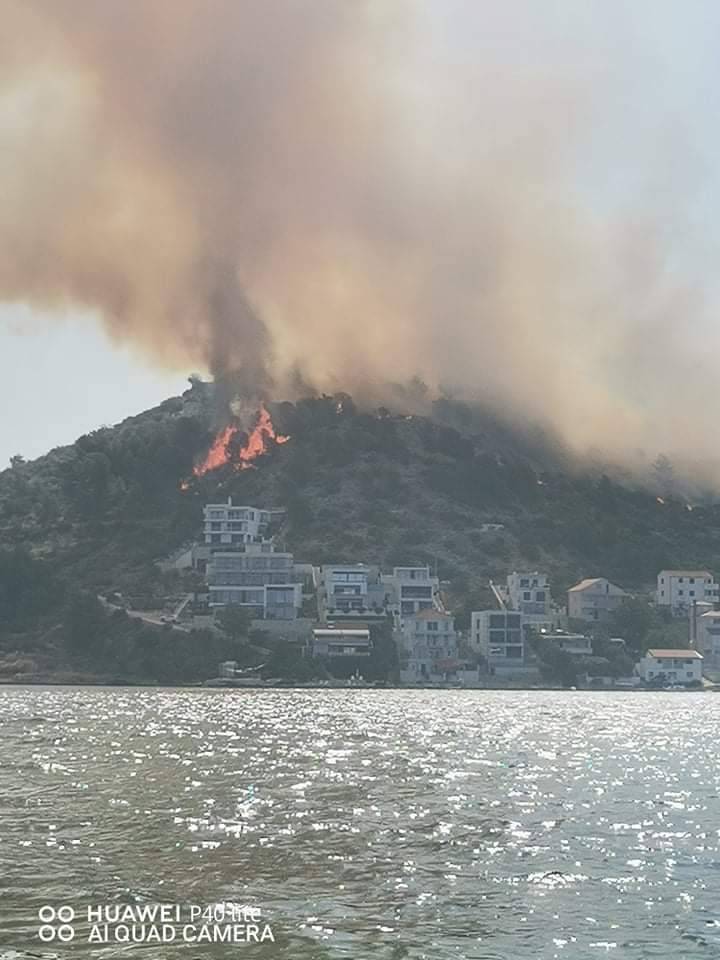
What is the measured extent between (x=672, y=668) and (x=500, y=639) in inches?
987

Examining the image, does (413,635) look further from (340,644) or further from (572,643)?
(572,643)

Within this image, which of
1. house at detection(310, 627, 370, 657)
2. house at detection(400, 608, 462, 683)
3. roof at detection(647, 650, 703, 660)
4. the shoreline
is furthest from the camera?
roof at detection(647, 650, 703, 660)

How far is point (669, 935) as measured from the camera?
3066cm

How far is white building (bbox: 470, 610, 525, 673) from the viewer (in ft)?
612

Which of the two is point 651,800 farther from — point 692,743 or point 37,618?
point 37,618

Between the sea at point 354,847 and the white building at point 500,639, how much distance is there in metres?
97.3

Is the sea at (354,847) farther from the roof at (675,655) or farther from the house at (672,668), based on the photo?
the roof at (675,655)

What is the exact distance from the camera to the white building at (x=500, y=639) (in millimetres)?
186625

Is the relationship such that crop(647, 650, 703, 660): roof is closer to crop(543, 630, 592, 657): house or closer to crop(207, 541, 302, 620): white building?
crop(543, 630, 592, 657): house

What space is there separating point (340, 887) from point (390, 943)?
19.7 feet

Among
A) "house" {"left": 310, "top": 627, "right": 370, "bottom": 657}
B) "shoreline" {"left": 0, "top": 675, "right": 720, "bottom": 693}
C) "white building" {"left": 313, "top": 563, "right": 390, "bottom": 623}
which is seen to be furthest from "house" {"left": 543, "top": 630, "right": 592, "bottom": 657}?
"house" {"left": 310, "top": 627, "right": 370, "bottom": 657}

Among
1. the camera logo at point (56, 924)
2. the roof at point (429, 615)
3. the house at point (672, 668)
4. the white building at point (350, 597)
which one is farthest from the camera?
the white building at point (350, 597)

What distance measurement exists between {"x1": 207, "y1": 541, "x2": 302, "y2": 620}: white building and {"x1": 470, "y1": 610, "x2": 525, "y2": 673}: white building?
26621 millimetres

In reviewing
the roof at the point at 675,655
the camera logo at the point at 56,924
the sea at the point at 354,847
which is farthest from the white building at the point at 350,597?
the camera logo at the point at 56,924
